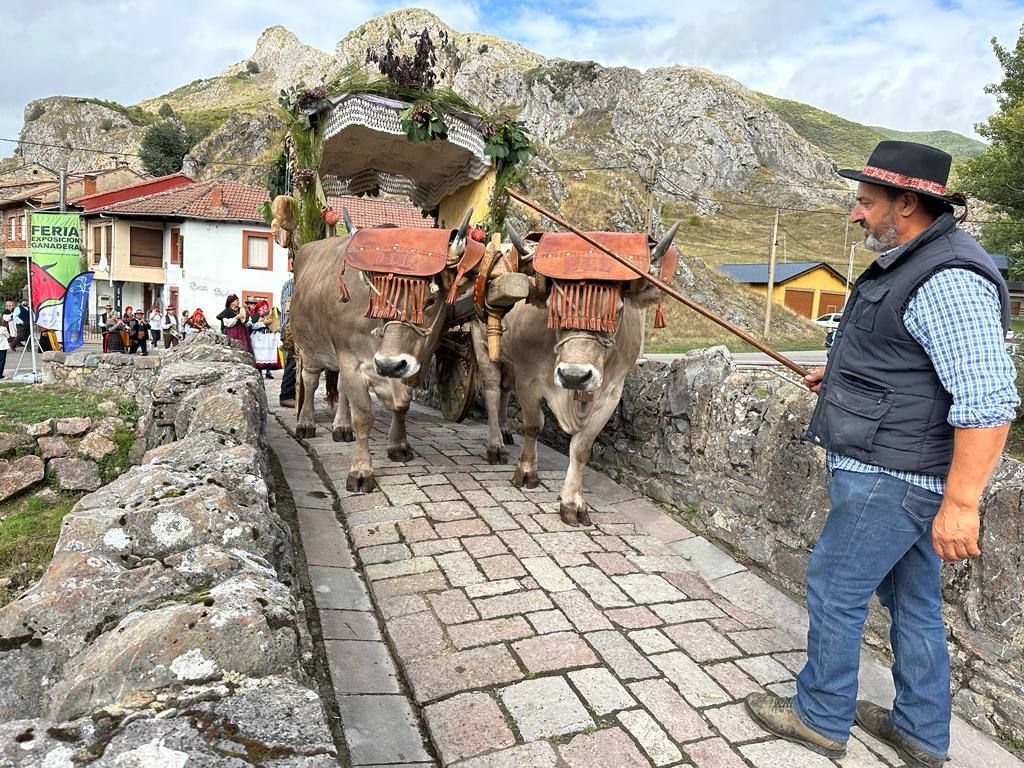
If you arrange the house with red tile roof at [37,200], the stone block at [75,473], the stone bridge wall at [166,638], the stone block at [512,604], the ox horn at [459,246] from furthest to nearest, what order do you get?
the house with red tile roof at [37,200] → the stone block at [75,473] → the ox horn at [459,246] → the stone block at [512,604] → the stone bridge wall at [166,638]

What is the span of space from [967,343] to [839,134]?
164 m

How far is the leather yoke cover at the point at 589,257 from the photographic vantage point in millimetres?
4699

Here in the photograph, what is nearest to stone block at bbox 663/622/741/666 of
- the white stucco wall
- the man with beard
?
the man with beard

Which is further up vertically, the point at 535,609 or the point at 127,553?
the point at 127,553

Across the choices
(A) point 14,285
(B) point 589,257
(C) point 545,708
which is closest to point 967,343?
(C) point 545,708

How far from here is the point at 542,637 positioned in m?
3.53

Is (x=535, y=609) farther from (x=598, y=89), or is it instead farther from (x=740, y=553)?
(x=598, y=89)

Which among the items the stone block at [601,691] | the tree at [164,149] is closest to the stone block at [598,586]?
the stone block at [601,691]

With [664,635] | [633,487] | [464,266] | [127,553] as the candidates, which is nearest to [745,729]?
[664,635]

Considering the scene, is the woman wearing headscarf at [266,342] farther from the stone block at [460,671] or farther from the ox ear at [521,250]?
the stone block at [460,671]

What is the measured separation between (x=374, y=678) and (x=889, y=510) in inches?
85.9

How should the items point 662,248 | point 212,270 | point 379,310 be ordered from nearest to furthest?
point 662,248, point 379,310, point 212,270

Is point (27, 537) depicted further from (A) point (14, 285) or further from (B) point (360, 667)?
(A) point (14, 285)

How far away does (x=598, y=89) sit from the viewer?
95875 mm
